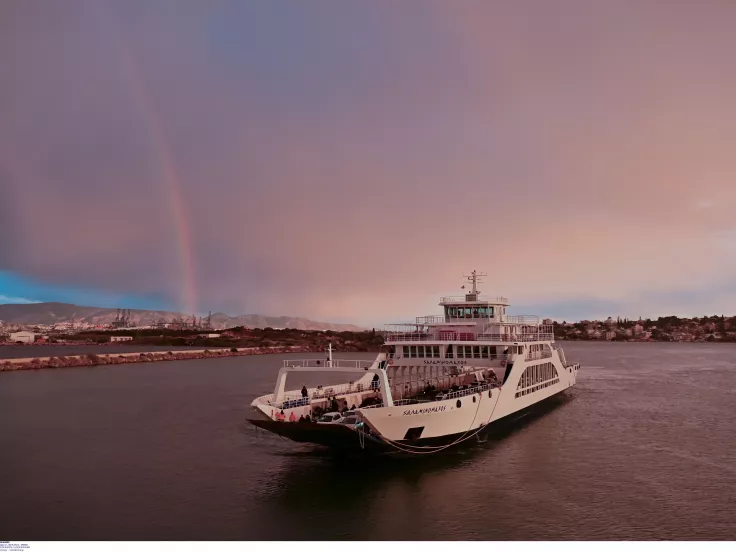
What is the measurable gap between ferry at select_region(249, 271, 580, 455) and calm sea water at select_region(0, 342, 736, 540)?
1968 millimetres

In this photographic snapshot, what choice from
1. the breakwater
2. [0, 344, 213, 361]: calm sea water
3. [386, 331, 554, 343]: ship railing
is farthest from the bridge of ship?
[0, 344, 213, 361]: calm sea water

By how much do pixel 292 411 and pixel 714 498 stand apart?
2073 cm

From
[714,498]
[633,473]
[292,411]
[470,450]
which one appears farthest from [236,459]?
[714,498]

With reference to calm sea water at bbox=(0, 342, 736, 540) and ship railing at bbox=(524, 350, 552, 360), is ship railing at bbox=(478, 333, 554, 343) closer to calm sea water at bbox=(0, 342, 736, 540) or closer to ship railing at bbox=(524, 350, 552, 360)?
ship railing at bbox=(524, 350, 552, 360)

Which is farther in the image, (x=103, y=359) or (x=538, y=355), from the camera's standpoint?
(x=103, y=359)

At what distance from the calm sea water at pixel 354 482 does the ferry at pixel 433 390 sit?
1.97m

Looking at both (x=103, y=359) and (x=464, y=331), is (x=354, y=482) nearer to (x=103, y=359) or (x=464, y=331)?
(x=464, y=331)

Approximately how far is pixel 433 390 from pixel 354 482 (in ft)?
49.5

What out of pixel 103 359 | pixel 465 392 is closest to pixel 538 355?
pixel 465 392

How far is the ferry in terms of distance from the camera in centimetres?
2569

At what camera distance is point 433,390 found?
3966 cm

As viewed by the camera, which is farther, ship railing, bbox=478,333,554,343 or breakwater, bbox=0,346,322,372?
breakwater, bbox=0,346,322,372

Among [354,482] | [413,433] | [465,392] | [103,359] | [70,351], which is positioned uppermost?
[465,392]

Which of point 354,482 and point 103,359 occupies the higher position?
point 103,359
